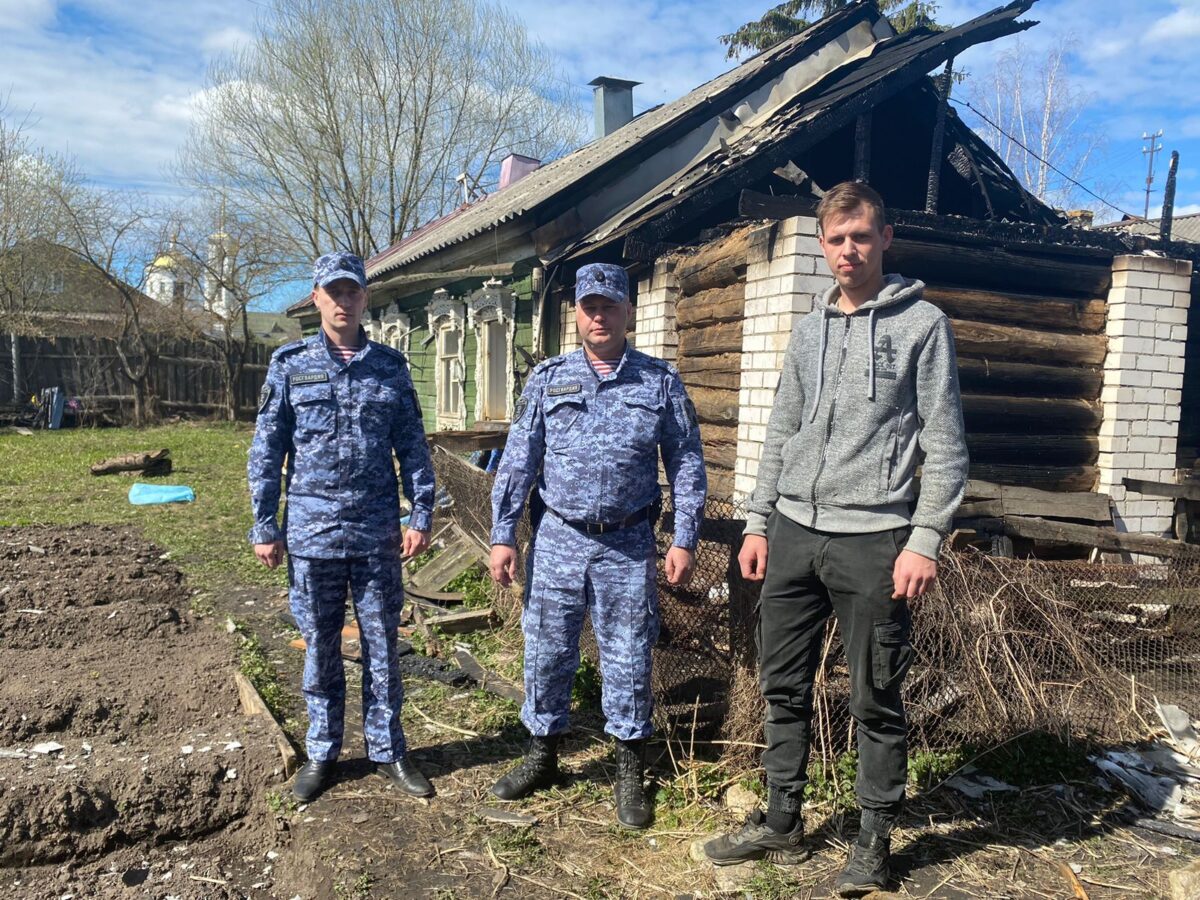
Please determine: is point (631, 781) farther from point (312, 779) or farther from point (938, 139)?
point (938, 139)

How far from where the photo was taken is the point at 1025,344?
5965mm

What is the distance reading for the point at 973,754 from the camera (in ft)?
10.8

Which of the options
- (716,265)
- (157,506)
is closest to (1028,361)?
(716,265)

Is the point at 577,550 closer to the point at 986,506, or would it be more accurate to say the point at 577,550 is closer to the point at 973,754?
the point at 973,754

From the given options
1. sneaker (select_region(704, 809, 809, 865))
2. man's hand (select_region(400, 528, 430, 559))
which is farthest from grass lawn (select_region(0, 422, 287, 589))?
sneaker (select_region(704, 809, 809, 865))

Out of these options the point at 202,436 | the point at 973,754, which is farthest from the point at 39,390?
the point at 973,754

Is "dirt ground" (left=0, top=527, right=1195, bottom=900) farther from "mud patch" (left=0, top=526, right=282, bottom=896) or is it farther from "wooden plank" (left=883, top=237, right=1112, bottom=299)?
"wooden plank" (left=883, top=237, right=1112, bottom=299)

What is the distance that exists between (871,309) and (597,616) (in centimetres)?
140

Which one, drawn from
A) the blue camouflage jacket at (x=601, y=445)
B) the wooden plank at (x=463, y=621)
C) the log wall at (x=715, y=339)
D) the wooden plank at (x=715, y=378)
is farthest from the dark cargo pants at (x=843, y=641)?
the wooden plank at (x=715, y=378)

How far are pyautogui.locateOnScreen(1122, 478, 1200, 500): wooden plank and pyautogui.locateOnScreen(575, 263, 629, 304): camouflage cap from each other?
4648mm

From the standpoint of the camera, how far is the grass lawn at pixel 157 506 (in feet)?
22.6

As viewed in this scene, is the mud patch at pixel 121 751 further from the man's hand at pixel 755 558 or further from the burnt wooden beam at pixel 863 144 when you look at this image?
the burnt wooden beam at pixel 863 144

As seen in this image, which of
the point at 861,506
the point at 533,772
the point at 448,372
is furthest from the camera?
the point at 448,372

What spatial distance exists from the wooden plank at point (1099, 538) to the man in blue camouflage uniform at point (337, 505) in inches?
138
